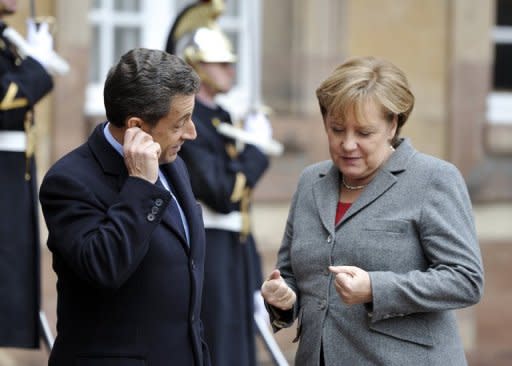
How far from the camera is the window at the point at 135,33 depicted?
765cm

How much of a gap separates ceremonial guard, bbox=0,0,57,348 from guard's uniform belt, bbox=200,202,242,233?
826 mm

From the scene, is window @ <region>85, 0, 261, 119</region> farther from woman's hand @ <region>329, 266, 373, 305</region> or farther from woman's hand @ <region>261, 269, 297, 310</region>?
woman's hand @ <region>329, 266, 373, 305</region>

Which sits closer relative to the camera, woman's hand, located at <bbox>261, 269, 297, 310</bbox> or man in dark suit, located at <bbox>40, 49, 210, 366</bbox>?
man in dark suit, located at <bbox>40, 49, 210, 366</bbox>

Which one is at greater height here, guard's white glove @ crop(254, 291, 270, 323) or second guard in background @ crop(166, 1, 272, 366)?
second guard in background @ crop(166, 1, 272, 366)

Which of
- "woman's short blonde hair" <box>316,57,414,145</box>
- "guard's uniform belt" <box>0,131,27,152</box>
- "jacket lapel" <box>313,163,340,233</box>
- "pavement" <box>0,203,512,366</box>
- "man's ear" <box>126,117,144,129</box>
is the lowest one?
"pavement" <box>0,203,512,366</box>

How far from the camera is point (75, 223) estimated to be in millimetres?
3275

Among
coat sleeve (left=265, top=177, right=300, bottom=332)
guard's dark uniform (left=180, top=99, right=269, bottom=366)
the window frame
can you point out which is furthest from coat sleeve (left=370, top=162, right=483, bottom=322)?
the window frame

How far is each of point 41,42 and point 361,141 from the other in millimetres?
2666

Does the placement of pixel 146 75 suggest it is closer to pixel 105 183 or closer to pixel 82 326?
pixel 105 183

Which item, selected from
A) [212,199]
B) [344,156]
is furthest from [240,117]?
[344,156]

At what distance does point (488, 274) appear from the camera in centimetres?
893

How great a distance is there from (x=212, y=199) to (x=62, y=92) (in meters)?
1.57

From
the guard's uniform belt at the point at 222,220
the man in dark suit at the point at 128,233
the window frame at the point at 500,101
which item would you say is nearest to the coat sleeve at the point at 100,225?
the man in dark suit at the point at 128,233

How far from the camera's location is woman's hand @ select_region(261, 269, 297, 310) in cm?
363
